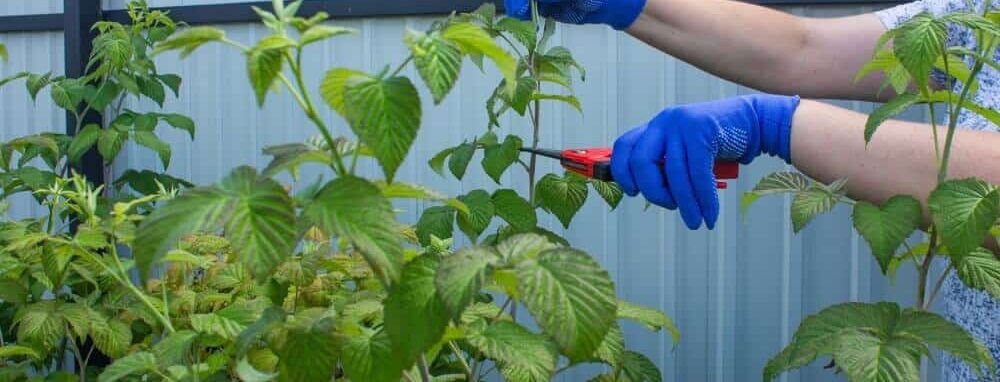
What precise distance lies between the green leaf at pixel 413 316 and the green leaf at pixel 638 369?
741mm

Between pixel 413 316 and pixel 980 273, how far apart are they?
631 mm

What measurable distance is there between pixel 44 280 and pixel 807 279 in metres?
1.90

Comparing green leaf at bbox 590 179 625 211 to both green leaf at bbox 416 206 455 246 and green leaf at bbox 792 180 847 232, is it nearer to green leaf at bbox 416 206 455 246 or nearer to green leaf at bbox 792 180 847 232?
green leaf at bbox 416 206 455 246

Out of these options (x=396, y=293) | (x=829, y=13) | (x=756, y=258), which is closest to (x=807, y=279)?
(x=756, y=258)

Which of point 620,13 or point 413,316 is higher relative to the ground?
point 620,13

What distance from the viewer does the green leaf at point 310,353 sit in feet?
3.35

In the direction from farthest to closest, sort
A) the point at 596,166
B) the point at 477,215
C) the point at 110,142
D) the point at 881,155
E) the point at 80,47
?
the point at 80,47 < the point at 110,142 < the point at 477,215 < the point at 596,166 < the point at 881,155

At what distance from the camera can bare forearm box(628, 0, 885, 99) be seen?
2.09 metres

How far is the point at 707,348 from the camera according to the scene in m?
3.10

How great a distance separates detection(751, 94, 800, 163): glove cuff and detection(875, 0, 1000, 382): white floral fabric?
0.24m

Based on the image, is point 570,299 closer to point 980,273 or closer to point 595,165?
point 980,273

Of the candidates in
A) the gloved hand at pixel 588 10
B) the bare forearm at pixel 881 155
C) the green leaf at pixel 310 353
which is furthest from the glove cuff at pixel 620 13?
the green leaf at pixel 310 353

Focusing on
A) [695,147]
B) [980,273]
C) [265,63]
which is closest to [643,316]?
[695,147]

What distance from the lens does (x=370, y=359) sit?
1021mm
